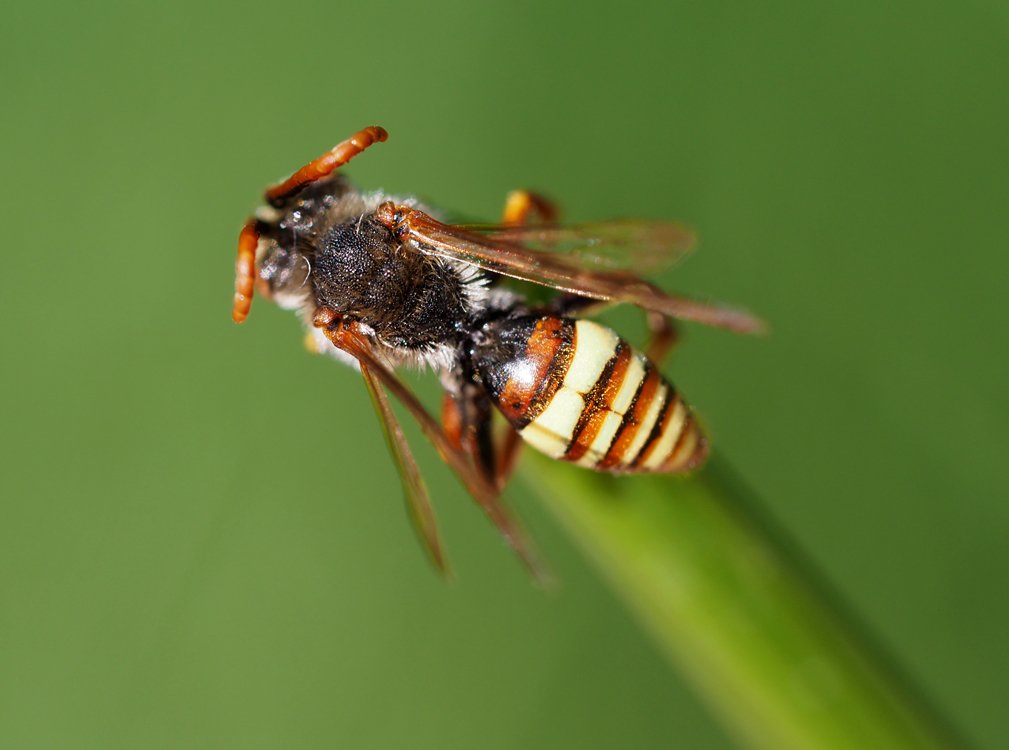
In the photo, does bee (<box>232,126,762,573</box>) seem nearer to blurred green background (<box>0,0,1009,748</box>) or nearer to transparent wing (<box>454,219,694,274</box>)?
transparent wing (<box>454,219,694,274</box>)

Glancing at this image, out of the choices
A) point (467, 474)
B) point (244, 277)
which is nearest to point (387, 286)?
point (244, 277)

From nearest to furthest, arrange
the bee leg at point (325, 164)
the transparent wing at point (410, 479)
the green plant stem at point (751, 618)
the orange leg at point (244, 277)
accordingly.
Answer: the green plant stem at point (751, 618) < the bee leg at point (325, 164) < the orange leg at point (244, 277) < the transparent wing at point (410, 479)

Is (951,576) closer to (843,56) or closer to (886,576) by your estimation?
(886,576)

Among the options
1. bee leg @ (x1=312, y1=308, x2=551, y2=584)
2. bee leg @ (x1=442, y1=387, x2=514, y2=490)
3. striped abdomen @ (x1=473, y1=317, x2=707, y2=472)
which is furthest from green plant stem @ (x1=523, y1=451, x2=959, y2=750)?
bee leg @ (x1=442, y1=387, x2=514, y2=490)

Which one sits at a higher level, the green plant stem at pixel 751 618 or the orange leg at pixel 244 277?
the orange leg at pixel 244 277

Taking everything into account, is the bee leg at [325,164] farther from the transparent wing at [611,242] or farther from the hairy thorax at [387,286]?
the transparent wing at [611,242]

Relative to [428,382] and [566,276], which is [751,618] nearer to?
[566,276]

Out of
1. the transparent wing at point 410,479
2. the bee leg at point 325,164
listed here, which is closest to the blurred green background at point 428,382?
the bee leg at point 325,164
